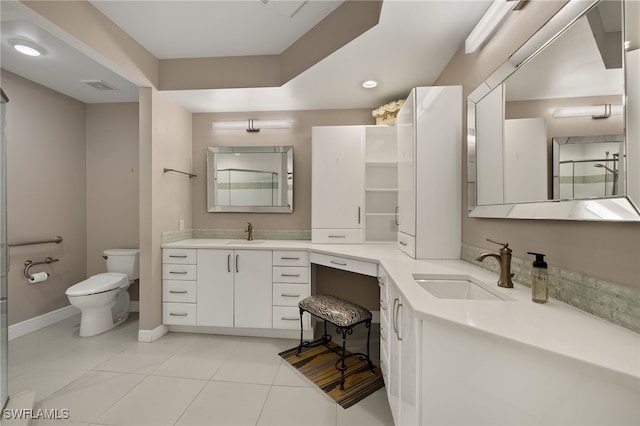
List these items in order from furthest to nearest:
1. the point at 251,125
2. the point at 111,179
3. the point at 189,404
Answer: the point at 111,179
the point at 251,125
the point at 189,404

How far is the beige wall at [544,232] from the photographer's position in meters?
0.85

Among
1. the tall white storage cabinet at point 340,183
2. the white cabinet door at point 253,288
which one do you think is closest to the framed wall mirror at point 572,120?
the tall white storage cabinet at point 340,183

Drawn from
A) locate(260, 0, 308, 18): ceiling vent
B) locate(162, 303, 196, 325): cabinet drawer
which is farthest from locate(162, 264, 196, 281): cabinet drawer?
locate(260, 0, 308, 18): ceiling vent

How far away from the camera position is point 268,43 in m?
2.33

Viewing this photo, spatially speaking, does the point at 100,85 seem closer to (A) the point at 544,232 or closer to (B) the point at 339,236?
(B) the point at 339,236

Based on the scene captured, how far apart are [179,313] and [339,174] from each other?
7.06 feet

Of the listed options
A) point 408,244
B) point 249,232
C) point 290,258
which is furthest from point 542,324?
A: point 249,232

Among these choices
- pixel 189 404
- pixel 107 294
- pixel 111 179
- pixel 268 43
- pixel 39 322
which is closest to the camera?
pixel 189 404

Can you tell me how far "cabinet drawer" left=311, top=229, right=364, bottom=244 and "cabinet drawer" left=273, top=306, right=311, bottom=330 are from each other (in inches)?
29.2

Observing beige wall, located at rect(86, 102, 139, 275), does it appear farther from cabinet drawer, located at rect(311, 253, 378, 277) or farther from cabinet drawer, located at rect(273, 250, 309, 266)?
cabinet drawer, located at rect(311, 253, 378, 277)

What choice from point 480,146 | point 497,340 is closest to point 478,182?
point 480,146

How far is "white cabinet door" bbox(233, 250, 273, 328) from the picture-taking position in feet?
8.27

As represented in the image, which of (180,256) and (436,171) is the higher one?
(436,171)

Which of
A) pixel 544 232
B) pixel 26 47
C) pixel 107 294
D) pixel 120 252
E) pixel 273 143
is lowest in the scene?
pixel 107 294
